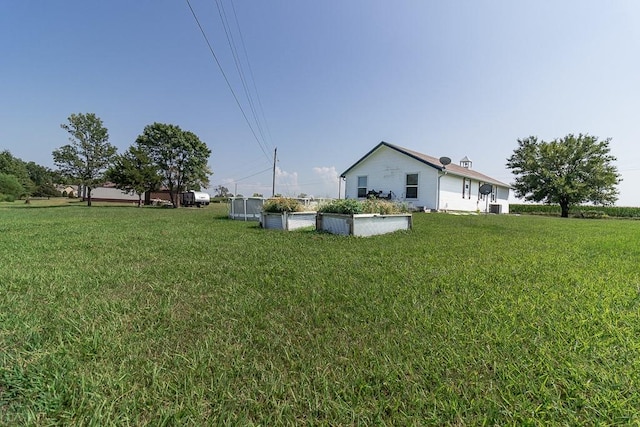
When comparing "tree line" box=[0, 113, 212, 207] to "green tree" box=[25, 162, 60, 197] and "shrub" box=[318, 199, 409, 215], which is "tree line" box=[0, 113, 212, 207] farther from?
"green tree" box=[25, 162, 60, 197]

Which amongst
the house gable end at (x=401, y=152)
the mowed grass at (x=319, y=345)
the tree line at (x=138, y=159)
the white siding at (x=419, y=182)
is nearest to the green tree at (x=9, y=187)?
the tree line at (x=138, y=159)

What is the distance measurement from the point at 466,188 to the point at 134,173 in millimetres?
29023

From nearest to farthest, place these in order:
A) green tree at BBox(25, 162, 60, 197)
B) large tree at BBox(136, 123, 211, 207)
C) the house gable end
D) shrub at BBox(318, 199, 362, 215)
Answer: shrub at BBox(318, 199, 362, 215) < the house gable end < large tree at BBox(136, 123, 211, 207) < green tree at BBox(25, 162, 60, 197)

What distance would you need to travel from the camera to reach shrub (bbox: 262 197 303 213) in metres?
8.20

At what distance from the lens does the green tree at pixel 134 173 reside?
25781 mm

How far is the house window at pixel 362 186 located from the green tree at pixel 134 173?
A: 2131 centimetres

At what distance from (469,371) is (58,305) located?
335 cm

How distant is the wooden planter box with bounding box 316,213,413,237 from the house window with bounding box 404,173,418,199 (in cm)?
957

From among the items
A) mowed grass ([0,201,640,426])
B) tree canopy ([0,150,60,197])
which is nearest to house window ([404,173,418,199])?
mowed grass ([0,201,640,426])

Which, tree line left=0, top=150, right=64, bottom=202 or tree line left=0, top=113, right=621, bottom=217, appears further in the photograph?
tree line left=0, top=150, right=64, bottom=202

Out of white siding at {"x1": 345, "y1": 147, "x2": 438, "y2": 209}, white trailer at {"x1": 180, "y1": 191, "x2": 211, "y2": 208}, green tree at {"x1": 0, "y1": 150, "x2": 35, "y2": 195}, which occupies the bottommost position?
white trailer at {"x1": 180, "y1": 191, "x2": 211, "y2": 208}

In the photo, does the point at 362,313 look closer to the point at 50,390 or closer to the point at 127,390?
the point at 127,390

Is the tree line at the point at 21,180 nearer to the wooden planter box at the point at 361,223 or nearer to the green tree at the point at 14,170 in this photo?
the green tree at the point at 14,170

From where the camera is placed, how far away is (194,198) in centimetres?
3316
